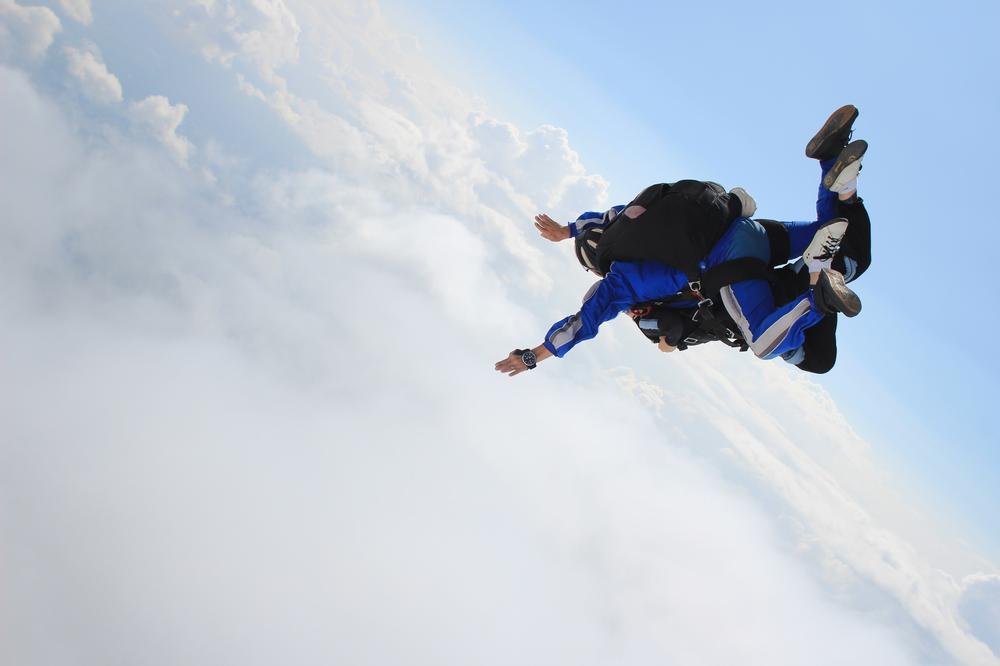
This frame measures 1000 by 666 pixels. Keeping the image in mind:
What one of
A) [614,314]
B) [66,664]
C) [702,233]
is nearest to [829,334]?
[702,233]

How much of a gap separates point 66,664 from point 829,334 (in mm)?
222211

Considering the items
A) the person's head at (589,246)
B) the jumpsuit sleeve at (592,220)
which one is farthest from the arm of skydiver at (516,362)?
the jumpsuit sleeve at (592,220)

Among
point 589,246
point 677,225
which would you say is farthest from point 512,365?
point 677,225

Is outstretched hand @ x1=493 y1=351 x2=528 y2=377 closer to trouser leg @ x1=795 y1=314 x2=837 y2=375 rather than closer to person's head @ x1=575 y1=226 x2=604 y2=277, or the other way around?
person's head @ x1=575 y1=226 x2=604 y2=277

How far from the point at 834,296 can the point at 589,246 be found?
97.4 inches

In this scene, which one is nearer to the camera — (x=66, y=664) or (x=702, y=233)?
(x=702, y=233)

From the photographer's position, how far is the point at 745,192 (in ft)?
19.6

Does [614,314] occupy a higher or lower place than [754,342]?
higher

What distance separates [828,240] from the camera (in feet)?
15.8

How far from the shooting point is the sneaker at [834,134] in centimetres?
505

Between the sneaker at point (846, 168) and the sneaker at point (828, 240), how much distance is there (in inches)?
17.7

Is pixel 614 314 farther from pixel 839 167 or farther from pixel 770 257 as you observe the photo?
pixel 839 167

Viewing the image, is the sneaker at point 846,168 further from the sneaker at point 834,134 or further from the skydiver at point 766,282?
the sneaker at point 834,134

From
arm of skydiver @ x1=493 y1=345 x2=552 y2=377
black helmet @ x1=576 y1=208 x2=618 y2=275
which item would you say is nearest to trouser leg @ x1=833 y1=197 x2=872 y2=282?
black helmet @ x1=576 y1=208 x2=618 y2=275
